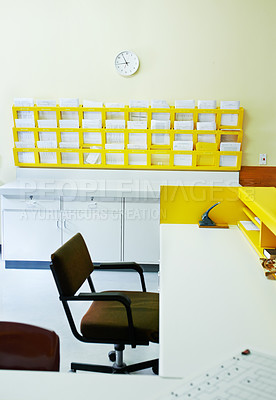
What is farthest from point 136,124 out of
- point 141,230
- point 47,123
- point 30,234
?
point 30,234

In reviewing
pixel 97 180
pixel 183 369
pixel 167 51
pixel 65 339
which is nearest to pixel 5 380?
pixel 183 369

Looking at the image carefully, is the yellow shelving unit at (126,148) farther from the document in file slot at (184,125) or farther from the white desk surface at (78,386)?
the white desk surface at (78,386)

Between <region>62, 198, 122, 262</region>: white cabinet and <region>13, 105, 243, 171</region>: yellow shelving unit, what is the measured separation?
59 cm

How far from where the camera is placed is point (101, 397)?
0.87 metres

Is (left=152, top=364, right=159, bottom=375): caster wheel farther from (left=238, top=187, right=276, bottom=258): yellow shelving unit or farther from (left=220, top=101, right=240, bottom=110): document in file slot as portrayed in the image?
(left=220, top=101, right=240, bottom=110): document in file slot

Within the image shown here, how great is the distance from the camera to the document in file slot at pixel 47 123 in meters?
3.94

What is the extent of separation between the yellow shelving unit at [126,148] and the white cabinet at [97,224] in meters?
0.59

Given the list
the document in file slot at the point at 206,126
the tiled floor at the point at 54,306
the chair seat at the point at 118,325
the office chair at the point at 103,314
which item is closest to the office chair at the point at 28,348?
the office chair at the point at 103,314

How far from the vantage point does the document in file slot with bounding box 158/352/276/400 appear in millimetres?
850

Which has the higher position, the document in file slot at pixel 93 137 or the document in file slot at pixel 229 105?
the document in file slot at pixel 229 105

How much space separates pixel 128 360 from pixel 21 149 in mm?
2564

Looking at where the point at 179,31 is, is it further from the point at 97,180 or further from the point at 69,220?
the point at 69,220

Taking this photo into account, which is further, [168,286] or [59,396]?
[168,286]

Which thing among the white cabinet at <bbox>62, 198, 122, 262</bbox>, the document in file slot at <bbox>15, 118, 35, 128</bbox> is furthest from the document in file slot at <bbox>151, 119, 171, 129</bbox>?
the document in file slot at <bbox>15, 118, 35, 128</bbox>
